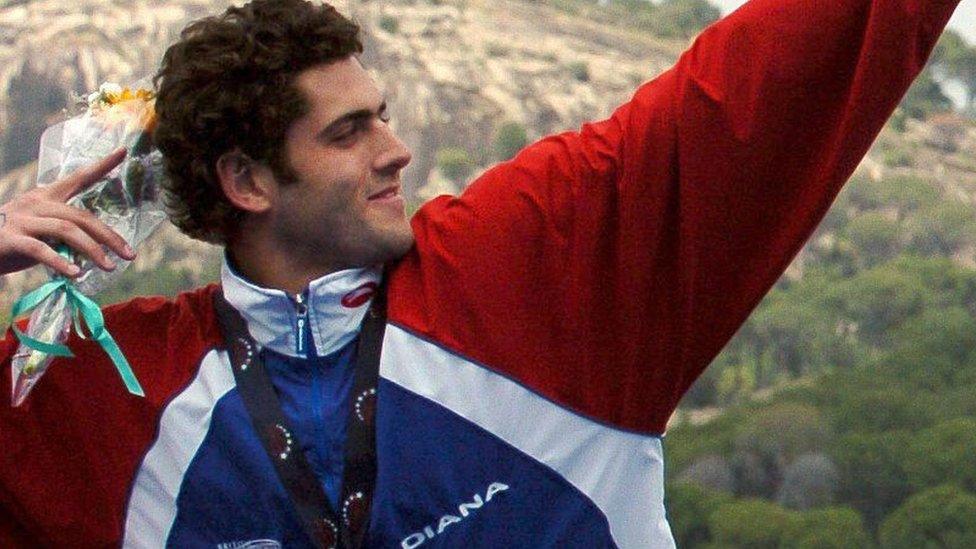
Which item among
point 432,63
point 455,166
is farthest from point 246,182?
point 432,63

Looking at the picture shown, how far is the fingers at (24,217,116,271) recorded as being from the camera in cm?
344

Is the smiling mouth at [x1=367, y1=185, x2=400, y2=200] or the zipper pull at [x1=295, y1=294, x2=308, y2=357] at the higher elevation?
the smiling mouth at [x1=367, y1=185, x2=400, y2=200]

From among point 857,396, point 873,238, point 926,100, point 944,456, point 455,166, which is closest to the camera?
point 944,456

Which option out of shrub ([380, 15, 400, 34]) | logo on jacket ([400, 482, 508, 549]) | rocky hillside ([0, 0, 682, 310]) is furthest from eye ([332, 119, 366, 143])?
shrub ([380, 15, 400, 34])

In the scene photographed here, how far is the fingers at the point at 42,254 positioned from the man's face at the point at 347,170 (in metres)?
0.36

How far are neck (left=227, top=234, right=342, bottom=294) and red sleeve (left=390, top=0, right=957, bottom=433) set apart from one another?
15 cm

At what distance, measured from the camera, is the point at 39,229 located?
3.46 metres

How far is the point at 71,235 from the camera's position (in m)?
3.44

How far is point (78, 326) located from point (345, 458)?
18.0 inches

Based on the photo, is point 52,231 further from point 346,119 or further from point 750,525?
point 750,525

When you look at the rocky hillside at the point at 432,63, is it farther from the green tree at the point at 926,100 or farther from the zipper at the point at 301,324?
the zipper at the point at 301,324

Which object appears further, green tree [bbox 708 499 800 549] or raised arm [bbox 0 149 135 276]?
green tree [bbox 708 499 800 549]

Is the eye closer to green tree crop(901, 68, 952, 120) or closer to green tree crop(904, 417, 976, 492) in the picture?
green tree crop(904, 417, 976, 492)

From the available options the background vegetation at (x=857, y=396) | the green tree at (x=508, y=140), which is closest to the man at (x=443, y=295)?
the background vegetation at (x=857, y=396)
